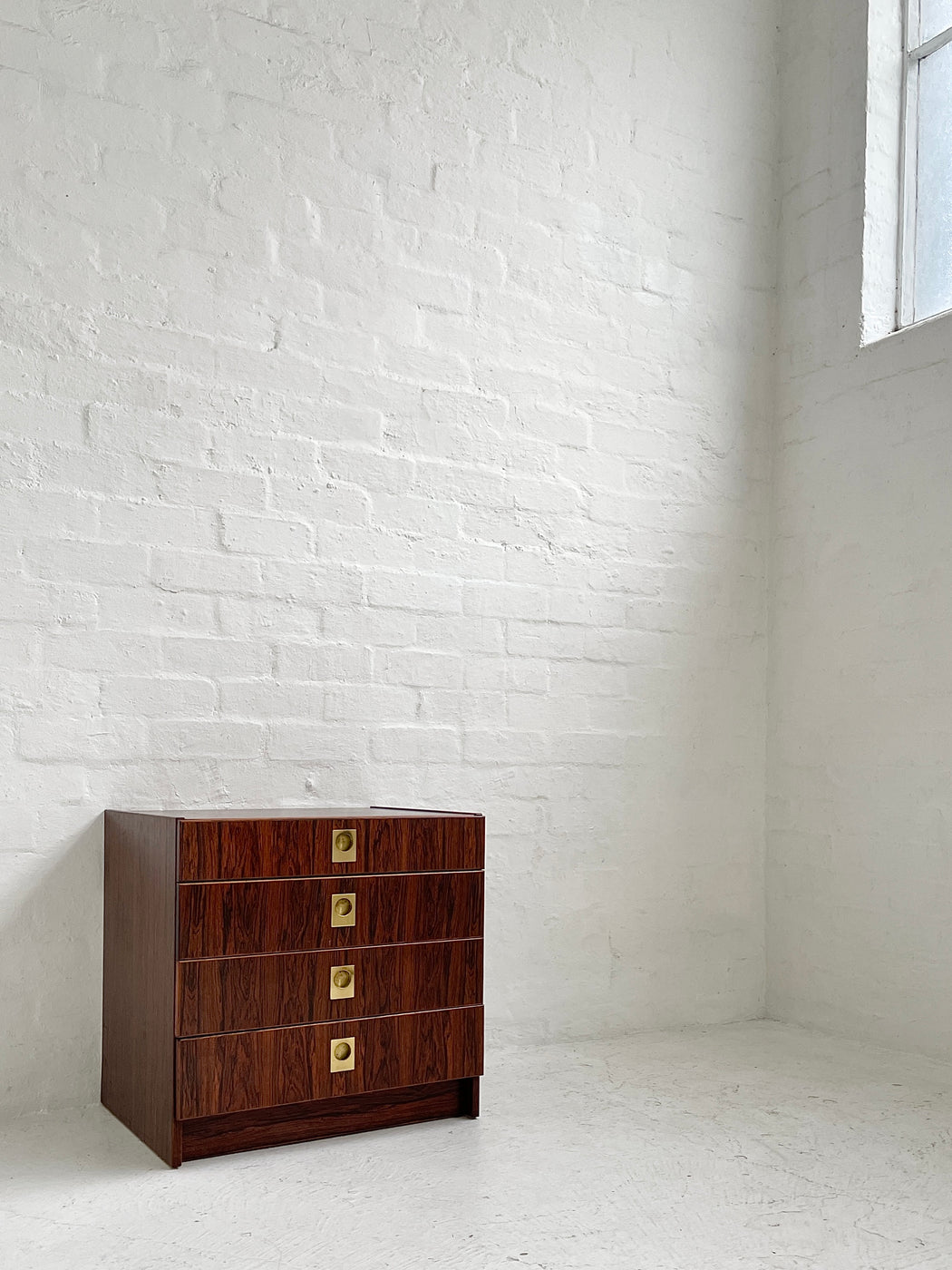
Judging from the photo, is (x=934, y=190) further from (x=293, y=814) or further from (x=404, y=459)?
(x=293, y=814)

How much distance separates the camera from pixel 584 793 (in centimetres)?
294

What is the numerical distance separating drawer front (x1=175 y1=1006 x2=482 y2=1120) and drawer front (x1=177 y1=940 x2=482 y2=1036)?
2cm

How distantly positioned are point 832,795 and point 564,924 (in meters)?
0.79

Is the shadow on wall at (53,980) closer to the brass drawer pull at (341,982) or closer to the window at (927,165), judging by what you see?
the brass drawer pull at (341,982)

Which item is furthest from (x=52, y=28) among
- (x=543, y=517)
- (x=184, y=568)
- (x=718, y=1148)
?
(x=718, y=1148)

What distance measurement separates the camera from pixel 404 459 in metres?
2.73

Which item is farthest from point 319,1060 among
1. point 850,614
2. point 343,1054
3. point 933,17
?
point 933,17

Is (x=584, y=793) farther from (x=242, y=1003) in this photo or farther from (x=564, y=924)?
Result: (x=242, y=1003)

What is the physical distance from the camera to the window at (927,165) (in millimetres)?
3057

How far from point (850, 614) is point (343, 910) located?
162cm

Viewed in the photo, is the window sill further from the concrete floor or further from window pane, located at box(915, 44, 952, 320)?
the concrete floor

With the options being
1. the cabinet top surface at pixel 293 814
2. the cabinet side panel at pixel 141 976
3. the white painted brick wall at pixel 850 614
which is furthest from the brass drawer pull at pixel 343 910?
the white painted brick wall at pixel 850 614

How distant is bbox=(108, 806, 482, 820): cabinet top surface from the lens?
2086mm

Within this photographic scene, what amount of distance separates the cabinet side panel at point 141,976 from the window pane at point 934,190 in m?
2.37
